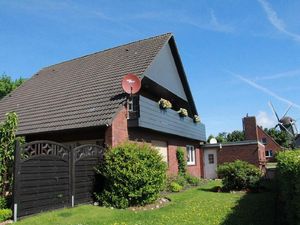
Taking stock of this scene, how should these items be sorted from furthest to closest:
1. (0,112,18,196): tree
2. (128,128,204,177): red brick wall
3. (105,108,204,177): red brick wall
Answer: (128,128,204,177): red brick wall
(105,108,204,177): red brick wall
(0,112,18,196): tree

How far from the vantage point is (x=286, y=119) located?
38.9m

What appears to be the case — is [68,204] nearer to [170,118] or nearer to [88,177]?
[88,177]

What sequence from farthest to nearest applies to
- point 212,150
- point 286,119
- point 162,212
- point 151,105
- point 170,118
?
point 286,119 → point 212,150 → point 170,118 → point 151,105 → point 162,212

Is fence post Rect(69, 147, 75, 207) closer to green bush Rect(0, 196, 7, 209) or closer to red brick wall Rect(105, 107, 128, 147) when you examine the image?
green bush Rect(0, 196, 7, 209)

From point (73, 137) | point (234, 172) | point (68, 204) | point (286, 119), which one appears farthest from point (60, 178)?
point (286, 119)

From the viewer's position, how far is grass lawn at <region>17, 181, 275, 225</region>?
9.87 meters

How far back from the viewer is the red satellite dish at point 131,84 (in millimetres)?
15609

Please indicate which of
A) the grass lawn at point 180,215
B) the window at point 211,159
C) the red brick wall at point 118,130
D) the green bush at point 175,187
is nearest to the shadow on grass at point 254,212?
the grass lawn at point 180,215

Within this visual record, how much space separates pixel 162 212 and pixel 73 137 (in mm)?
6341

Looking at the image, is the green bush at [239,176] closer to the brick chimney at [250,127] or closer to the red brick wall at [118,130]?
the red brick wall at [118,130]

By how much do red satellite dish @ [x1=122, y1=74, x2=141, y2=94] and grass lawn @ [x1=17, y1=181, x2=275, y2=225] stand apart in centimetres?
515

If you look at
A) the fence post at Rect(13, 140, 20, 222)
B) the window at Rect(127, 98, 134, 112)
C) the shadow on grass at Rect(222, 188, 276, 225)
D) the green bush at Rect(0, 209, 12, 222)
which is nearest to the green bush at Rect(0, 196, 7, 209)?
the green bush at Rect(0, 209, 12, 222)

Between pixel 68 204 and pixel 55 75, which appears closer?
pixel 68 204

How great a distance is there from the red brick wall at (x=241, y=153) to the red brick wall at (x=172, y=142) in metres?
3.45
